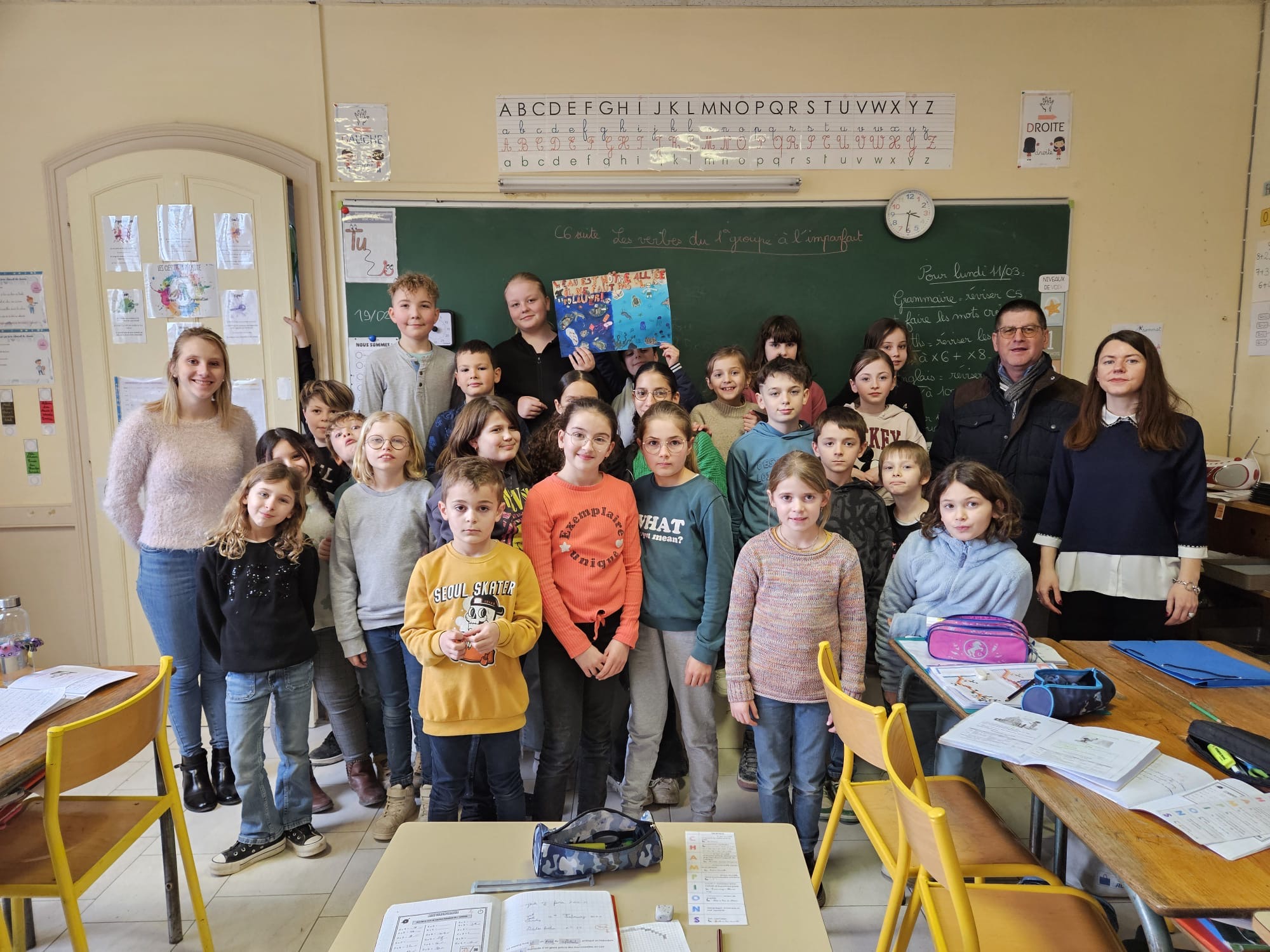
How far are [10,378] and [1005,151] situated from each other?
4.75 metres

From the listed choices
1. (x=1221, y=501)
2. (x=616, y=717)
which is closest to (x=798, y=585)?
(x=616, y=717)

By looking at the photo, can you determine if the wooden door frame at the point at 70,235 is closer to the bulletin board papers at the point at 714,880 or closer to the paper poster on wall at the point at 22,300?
the paper poster on wall at the point at 22,300

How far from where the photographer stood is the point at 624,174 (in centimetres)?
331

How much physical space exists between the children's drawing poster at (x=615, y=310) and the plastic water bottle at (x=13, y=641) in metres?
2.16

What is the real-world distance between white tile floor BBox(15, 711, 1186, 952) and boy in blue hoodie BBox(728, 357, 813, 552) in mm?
965

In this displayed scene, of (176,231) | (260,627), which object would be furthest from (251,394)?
(260,627)


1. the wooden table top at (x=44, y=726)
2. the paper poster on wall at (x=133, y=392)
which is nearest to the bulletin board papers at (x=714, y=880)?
the wooden table top at (x=44, y=726)

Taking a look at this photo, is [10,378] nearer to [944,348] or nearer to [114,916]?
[114,916]

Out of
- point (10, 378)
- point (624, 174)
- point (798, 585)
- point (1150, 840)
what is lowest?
point (1150, 840)

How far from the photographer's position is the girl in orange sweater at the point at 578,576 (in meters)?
2.00

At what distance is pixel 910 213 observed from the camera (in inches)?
132

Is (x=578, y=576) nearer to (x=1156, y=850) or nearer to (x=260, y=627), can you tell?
(x=260, y=627)

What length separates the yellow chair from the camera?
1380 mm

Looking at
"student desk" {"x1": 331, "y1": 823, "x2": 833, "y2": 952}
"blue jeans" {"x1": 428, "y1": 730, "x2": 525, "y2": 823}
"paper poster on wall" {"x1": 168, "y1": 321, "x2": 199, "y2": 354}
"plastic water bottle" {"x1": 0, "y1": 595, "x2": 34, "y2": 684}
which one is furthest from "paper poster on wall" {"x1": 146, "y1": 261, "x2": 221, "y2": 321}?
"student desk" {"x1": 331, "y1": 823, "x2": 833, "y2": 952}
